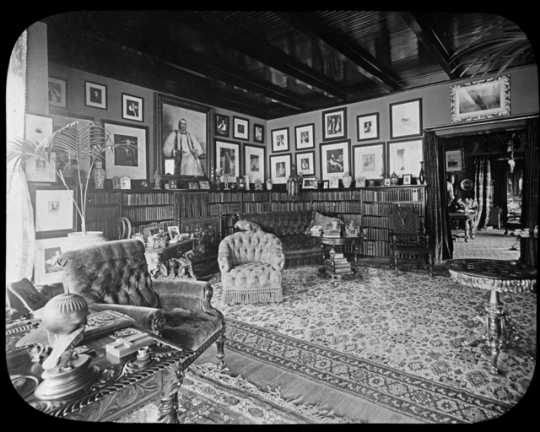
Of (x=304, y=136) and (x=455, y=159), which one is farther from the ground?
(x=304, y=136)

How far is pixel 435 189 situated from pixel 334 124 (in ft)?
9.71

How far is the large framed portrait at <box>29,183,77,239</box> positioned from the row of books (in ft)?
3.76

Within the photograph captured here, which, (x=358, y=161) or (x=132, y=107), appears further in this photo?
(x=358, y=161)

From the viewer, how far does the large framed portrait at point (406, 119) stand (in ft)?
22.2

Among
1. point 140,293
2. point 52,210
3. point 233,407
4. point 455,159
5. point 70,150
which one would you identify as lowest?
point 233,407

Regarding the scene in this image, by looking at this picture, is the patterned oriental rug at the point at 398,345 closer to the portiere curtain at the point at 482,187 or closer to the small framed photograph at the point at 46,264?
the small framed photograph at the point at 46,264

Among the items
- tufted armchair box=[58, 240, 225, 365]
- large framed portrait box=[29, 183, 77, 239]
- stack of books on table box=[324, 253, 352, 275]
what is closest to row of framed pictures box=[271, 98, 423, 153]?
stack of books on table box=[324, 253, 352, 275]

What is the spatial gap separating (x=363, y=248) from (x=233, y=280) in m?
4.34

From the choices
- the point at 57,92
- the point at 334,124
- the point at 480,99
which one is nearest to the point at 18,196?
the point at 57,92

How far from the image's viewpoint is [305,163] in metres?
8.58

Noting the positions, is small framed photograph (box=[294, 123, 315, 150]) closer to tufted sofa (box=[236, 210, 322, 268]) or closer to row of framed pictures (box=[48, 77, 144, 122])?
tufted sofa (box=[236, 210, 322, 268])

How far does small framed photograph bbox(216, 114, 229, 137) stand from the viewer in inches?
303

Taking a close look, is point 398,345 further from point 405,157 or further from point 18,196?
point 405,157

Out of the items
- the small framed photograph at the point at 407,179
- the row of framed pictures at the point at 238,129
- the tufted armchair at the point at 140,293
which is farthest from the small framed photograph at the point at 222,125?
the tufted armchair at the point at 140,293
